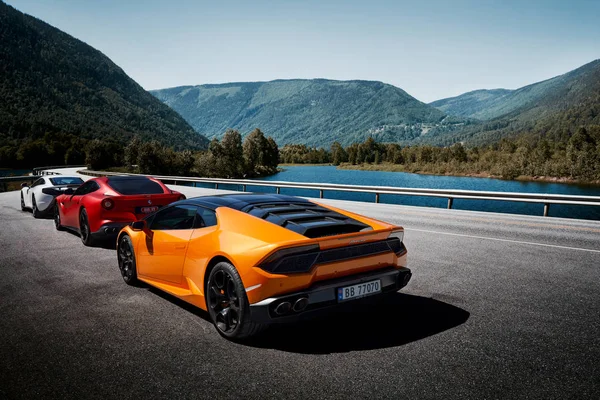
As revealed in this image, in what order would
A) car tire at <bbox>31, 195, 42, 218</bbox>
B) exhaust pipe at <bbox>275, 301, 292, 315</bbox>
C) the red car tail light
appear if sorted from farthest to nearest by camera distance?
car tire at <bbox>31, 195, 42, 218</bbox>
the red car tail light
exhaust pipe at <bbox>275, 301, 292, 315</bbox>

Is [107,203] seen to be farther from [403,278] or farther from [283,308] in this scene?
[403,278]

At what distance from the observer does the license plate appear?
363 cm

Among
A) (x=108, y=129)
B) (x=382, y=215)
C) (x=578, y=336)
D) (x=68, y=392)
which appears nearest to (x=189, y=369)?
(x=68, y=392)

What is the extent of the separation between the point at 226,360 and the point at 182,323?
3.47ft

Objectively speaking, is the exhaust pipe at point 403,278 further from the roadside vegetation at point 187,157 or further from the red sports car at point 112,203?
the roadside vegetation at point 187,157

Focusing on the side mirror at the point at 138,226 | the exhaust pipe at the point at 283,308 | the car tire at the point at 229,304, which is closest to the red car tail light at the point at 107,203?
the side mirror at the point at 138,226

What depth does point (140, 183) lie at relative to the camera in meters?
8.61

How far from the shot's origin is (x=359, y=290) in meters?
3.74

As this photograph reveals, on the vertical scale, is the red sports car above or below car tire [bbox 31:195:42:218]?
above

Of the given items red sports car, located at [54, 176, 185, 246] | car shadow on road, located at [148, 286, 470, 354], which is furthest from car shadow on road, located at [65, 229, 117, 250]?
car shadow on road, located at [148, 286, 470, 354]

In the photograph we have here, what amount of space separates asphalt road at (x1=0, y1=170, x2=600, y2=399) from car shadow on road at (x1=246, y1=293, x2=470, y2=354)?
0.04 feet

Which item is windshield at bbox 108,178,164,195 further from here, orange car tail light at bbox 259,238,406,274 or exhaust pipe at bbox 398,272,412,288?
exhaust pipe at bbox 398,272,412,288

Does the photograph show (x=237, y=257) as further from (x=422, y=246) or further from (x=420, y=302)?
(x=422, y=246)

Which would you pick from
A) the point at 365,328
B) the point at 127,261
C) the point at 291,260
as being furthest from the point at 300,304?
the point at 127,261
